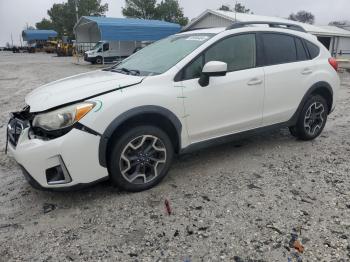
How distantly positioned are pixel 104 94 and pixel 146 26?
967 inches

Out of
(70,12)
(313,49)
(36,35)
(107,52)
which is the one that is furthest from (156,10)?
(313,49)

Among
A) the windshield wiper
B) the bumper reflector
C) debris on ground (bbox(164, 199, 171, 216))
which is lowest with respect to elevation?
debris on ground (bbox(164, 199, 171, 216))

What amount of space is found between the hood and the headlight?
2.9 inches

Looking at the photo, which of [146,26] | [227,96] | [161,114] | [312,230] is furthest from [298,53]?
[146,26]

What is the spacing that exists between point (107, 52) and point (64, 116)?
84.8 ft

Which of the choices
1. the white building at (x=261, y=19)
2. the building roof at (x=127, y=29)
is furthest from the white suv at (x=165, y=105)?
the building roof at (x=127, y=29)

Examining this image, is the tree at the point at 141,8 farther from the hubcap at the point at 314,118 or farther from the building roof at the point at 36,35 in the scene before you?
the hubcap at the point at 314,118

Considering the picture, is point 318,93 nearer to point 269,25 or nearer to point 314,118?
point 314,118

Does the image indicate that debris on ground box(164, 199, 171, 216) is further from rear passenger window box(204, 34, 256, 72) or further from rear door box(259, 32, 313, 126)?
rear door box(259, 32, 313, 126)

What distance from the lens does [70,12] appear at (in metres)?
63.9

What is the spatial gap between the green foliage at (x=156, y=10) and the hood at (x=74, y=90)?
186 ft

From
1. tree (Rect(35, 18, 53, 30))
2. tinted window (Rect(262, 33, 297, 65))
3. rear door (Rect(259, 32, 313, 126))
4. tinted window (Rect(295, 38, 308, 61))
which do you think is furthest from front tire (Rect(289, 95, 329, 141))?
tree (Rect(35, 18, 53, 30))

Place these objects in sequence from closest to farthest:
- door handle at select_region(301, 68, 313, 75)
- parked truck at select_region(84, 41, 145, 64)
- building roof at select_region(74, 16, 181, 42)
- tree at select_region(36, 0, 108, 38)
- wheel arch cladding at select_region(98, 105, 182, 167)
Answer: wheel arch cladding at select_region(98, 105, 182, 167)
door handle at select_region(301, 68, 313, 75)
building roof at select_region(74, 16, 181, 42)
parked truck at select_region(84, 41, 145, 64)
tree at select_region(36, 0, 108, 38)

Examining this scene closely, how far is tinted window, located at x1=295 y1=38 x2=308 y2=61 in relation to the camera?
4875mm
